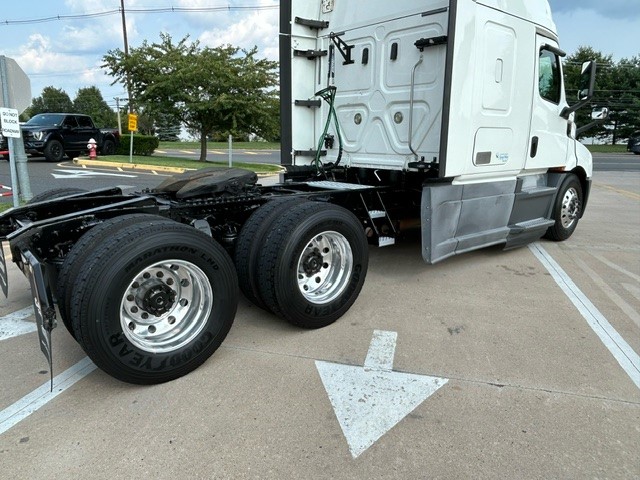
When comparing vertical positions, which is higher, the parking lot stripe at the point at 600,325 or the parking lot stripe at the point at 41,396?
the parking lot stripe at the point at 600,325

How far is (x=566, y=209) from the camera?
6730 mm

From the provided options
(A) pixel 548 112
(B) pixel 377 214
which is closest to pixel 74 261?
(B) pixel 377 214

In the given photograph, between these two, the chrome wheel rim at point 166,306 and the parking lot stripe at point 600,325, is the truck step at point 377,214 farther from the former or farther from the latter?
the chrome wheel rim at point 166,306

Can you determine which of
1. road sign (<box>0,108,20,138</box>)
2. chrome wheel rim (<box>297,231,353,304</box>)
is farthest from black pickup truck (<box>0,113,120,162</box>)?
chrome wheel rim (<box>297,231,353,304</box>)

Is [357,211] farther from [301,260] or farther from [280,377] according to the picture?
[280,377]

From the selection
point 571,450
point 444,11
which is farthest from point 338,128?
point 571,450

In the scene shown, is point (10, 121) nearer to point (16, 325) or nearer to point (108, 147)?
point (16, 325)

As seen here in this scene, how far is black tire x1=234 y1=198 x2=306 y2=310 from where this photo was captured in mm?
3650

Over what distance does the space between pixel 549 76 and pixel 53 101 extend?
10431 cm

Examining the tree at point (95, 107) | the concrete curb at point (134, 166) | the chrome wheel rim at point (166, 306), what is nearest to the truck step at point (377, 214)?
the chrome wheel rim at point (166, 306)

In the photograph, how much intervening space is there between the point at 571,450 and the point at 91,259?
110 inches

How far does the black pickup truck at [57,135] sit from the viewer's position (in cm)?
1753

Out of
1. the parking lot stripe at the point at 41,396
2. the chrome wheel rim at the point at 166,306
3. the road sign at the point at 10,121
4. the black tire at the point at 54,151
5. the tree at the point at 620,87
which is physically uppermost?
the tree at the point at 620,87

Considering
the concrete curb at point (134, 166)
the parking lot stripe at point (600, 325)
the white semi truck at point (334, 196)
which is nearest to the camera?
the white semi truck at point (334, 196)
